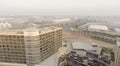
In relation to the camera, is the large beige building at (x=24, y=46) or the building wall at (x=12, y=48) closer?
the large beige building at (x=24, y=46)

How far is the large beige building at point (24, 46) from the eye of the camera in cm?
832

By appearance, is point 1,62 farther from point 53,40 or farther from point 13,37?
point 53,40

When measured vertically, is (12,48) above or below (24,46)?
below

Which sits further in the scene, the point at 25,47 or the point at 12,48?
the point at 12,48

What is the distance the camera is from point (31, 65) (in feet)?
27.8

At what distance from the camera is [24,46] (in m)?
8.55

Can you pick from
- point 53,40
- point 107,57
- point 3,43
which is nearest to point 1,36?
point 3,43

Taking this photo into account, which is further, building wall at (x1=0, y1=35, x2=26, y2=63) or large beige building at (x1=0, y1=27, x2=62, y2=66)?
building wall at (x1=0, y1=35, x2=26, y2=63)

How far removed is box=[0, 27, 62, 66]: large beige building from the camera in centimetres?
832

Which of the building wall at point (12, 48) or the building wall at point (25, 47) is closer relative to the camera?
the building wall at point (25, 47)

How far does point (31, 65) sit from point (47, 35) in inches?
82.3

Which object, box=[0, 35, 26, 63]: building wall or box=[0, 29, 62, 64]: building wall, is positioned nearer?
box=[0, 29, 62, 64]: building wall

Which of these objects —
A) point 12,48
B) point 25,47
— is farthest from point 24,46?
point 12,48

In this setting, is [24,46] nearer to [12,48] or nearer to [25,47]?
[25,47]
